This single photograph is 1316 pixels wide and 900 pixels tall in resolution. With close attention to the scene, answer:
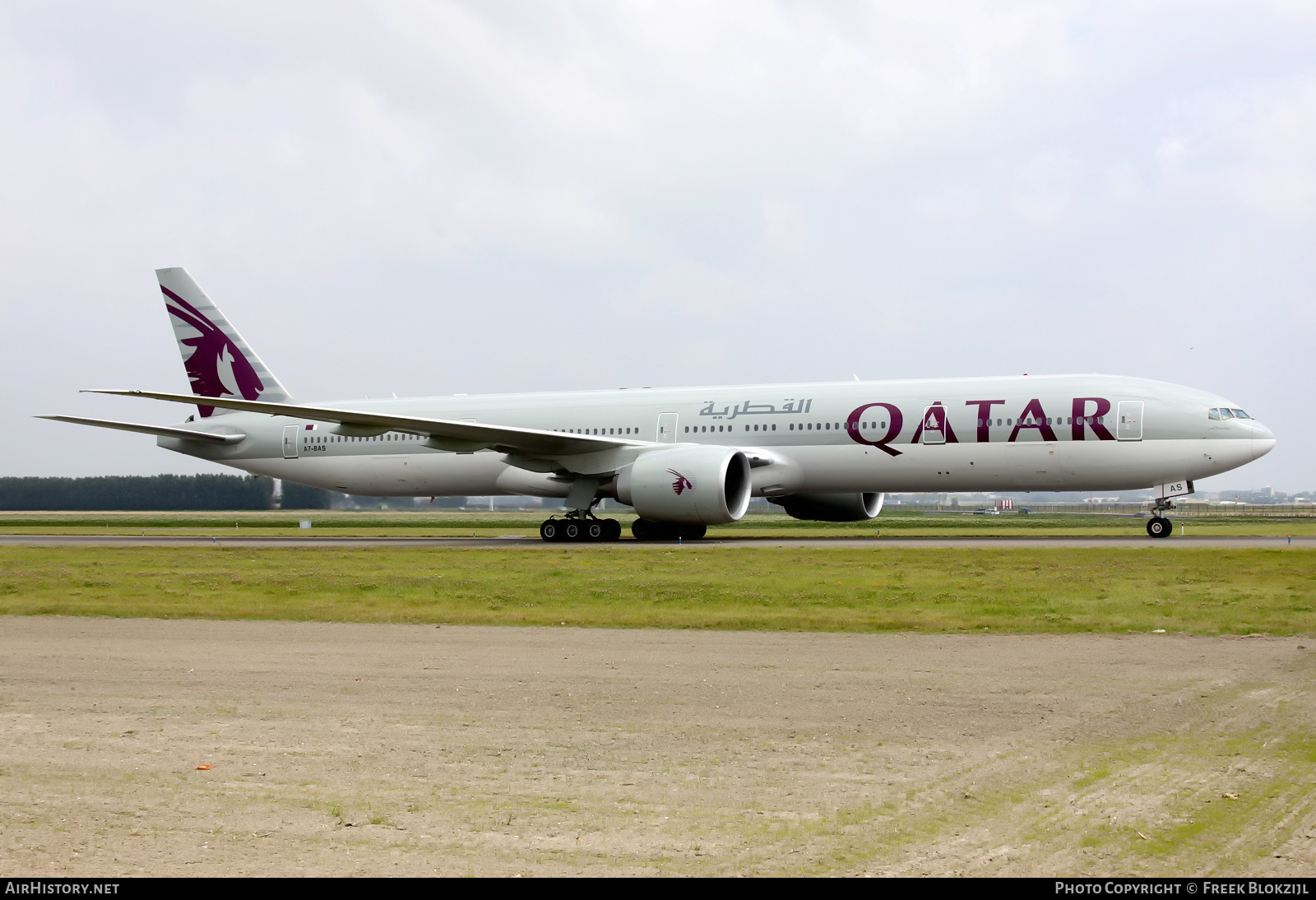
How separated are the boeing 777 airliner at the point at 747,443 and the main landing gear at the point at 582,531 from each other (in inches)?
1.7

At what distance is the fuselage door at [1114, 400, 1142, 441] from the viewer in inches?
966

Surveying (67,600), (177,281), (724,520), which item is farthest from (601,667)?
(177,281)

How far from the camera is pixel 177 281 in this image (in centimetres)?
3384

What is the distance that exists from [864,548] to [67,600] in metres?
14.2

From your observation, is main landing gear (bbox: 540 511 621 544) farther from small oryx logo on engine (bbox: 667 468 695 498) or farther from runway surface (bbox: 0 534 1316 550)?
small oryx logo on engine (bbox: 667 468 695 498)

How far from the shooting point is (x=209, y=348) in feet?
110

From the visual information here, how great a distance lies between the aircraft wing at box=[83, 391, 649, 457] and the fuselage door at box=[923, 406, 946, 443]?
6831mm

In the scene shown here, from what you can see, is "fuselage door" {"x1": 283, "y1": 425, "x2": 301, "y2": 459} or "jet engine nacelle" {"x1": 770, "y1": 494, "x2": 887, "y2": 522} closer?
"jet engine nacelle" {"x1": 770, "y1": 494, "x2": 887, "y2": 522}

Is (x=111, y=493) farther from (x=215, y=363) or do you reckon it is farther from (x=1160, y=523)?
(x=1160, y=523)

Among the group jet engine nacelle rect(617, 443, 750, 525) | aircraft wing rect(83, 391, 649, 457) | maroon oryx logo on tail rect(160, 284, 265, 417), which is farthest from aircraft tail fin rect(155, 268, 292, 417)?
jet engine nacelle rect(617, 443, 750, 525)

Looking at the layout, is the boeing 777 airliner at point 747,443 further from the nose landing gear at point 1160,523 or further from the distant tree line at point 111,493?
the distant tree line at point 111,493

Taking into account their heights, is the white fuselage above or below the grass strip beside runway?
above

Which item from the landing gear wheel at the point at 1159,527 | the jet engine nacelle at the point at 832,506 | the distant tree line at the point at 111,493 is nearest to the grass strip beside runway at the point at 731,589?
the landing gear wheel at the point at 1159,527

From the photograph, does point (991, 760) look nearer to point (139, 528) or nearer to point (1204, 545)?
point (1204, 545)
